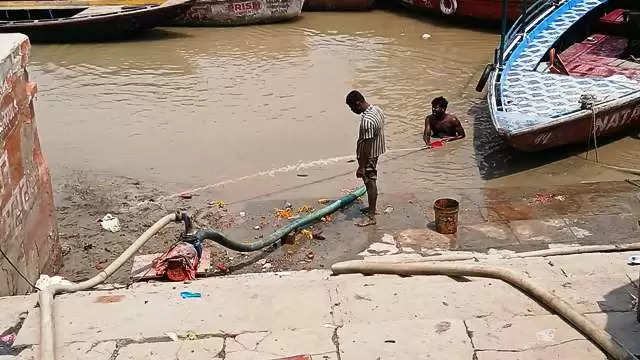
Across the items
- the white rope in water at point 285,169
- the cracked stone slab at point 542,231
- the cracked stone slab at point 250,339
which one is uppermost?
the cracked stone slab at point 250,339

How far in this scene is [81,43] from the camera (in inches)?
612

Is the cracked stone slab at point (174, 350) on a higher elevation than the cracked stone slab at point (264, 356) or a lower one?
higher

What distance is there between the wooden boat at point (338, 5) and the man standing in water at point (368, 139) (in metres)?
11.3

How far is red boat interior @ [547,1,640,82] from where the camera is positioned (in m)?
10.2

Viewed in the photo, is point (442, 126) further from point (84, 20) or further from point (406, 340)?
point (84, 20)

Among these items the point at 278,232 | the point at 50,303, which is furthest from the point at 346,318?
the point at 278,232

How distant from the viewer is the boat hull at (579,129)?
25.8ft

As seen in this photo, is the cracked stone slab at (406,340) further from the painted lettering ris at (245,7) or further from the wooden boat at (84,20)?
the painted lettering ris at (245,7)

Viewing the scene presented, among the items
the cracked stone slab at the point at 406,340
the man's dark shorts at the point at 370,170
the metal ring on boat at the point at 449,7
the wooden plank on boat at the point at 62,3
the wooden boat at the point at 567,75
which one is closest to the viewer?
the cracked stone slab at the point at 406,340

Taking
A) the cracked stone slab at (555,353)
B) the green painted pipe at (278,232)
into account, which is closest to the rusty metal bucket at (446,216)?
the green painted pipe at (278,232)

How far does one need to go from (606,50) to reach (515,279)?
7861mm

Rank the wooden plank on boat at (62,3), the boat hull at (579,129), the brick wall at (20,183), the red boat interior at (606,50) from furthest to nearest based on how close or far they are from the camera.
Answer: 1. the wooden plank on boat at (62,3)
2. the red boat interior at (606,50)
3. the boat hull at (579,129)
4. the brick wall at (20,183)

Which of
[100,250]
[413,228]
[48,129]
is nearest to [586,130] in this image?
[413,228]

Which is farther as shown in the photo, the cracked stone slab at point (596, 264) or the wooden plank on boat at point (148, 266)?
the wooden plank on boat at point (148, 266)
